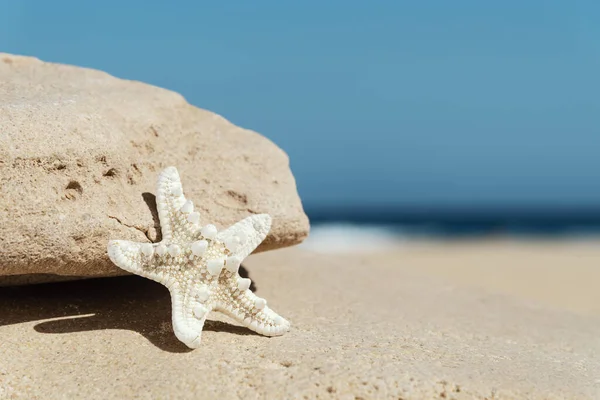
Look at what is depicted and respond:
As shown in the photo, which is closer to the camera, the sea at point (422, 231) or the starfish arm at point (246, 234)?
the starfish arm at point (246, 234)

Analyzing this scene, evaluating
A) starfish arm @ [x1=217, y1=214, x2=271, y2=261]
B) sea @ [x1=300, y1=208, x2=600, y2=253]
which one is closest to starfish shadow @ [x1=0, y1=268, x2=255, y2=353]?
starfish arm @ [x1=217, y1=214, x2=271, y2=261]

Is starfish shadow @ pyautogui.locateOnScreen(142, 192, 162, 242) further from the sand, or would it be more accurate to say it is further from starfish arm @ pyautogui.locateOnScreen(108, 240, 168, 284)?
the sand

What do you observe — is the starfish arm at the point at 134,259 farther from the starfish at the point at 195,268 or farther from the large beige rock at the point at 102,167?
the large beige rock at the point at 102,167

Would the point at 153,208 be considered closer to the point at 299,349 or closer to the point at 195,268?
the point at 195,268

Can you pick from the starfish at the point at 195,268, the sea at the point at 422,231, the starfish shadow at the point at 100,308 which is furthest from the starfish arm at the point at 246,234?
the sea at the point at 422,231

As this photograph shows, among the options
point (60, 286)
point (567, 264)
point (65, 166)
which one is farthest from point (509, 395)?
point (567, 264)

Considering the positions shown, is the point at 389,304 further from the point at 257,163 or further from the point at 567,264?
the point at 567,264
